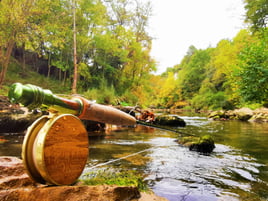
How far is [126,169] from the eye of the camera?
368 centimetres

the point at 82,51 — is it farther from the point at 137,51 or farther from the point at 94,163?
the point at 94,163

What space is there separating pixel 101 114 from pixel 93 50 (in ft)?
64.0

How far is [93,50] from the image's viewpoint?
1994 centimetres

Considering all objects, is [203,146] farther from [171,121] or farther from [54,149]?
[171,121]

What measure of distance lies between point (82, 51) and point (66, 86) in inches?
158

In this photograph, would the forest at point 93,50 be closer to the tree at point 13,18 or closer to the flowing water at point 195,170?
the tree at point 13,18

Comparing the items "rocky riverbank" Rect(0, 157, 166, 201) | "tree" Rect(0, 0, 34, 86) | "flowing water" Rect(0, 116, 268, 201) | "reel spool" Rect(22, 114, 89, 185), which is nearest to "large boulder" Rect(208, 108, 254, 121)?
"flowing water" Rect(0, 116, 268, 201)

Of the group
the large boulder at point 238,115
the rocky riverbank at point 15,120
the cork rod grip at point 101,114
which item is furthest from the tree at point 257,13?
the cork rod grip at point 101,114

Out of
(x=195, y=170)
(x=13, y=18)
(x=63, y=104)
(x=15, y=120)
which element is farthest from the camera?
(x=13, y=18)

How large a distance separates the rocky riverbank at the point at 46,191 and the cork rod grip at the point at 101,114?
25.3 inches

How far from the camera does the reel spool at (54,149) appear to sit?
141 cm

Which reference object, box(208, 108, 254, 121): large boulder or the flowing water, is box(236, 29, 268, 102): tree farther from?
box(208, 108, 254, 121): large boulder

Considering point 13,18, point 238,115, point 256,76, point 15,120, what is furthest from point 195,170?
point 238,115

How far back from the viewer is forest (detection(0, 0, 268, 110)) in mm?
11719
